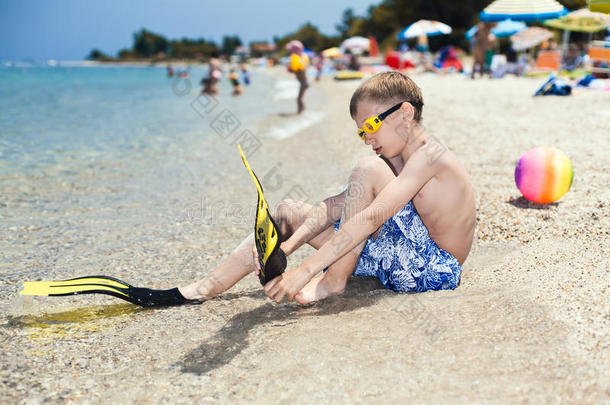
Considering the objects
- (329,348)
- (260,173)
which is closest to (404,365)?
(329,348)

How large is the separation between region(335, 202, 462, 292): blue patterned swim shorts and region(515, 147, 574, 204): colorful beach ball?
1.80 metres

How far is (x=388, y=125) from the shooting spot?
2.44 m

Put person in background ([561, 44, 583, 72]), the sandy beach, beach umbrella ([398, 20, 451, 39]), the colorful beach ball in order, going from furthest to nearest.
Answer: beach umbrella ([398, 20, 451, 39]), person in background ([561, 44, 583, 72]), the colorful beach ball, the sandy beach

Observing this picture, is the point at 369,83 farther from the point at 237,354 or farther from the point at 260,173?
the point at 260,173

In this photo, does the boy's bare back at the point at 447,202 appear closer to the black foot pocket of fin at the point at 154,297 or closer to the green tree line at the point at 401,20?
the black foot pocket of fin at the point at 154,297

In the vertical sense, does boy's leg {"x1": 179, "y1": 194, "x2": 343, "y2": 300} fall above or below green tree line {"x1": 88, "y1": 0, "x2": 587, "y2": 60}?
below

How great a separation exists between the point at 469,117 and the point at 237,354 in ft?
26.9

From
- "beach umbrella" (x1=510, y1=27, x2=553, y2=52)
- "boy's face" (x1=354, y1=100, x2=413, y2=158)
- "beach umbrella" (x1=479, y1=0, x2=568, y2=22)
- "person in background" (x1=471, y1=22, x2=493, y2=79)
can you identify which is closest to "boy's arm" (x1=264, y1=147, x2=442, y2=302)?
"boy's face" (x1=354, y1=100, x2=413, y2=158)

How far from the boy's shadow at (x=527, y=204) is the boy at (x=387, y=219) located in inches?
69.9

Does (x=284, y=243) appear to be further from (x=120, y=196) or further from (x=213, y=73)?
(x=213, y=73)

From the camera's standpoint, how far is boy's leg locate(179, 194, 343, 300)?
2.69 meters

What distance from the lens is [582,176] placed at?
186 inches

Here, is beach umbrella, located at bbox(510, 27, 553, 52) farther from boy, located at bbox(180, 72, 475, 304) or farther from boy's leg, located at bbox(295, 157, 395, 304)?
boy's leg, located at bbox(295, 157, 395, 304)

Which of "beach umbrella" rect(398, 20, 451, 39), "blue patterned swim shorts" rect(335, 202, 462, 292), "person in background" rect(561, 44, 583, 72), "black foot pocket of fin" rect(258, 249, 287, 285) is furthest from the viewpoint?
"beach umbrella" rect(398, 20, 451, 39)
